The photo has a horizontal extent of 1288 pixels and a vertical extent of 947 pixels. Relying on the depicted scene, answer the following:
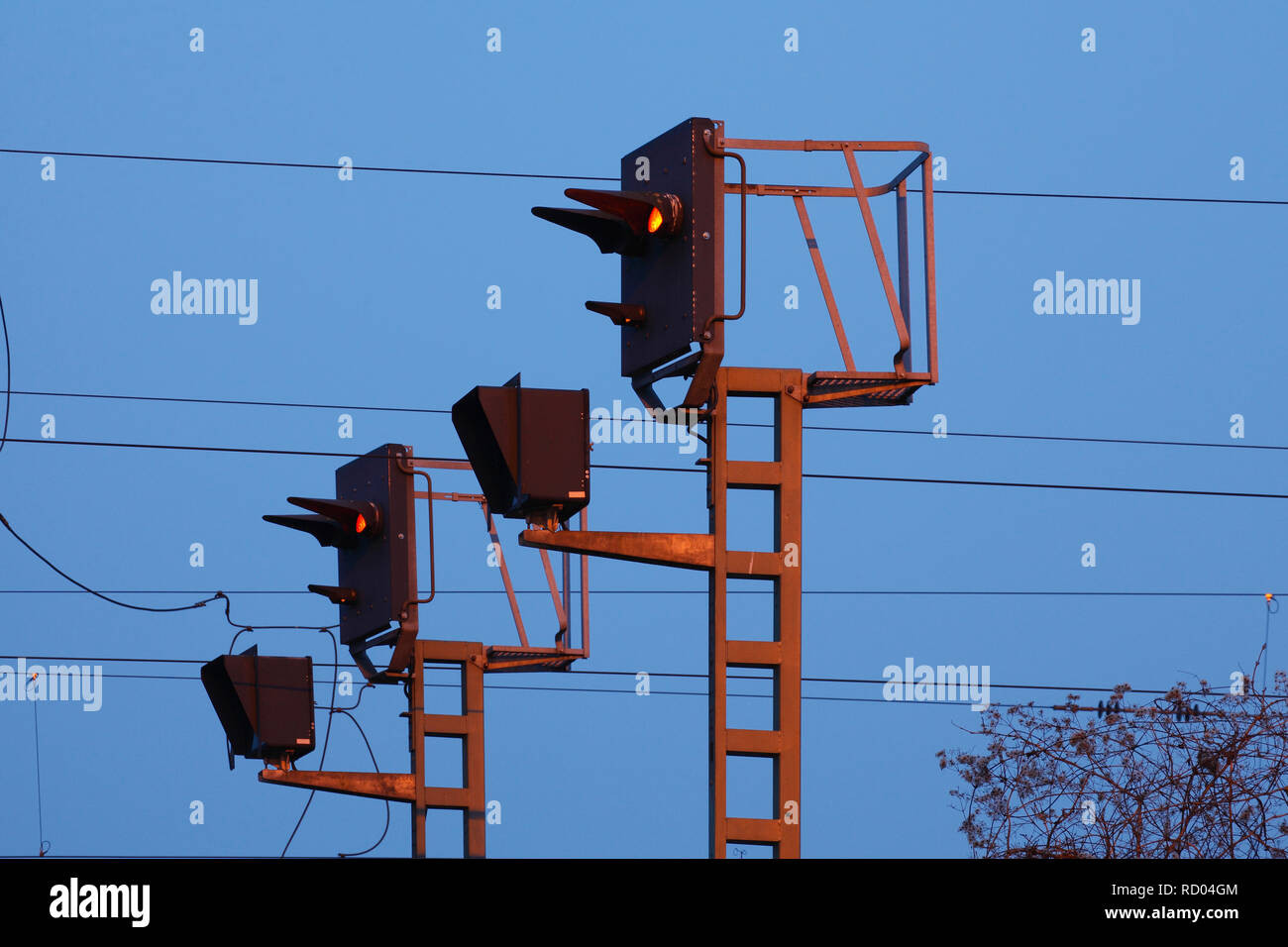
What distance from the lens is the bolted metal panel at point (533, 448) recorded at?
9.86m

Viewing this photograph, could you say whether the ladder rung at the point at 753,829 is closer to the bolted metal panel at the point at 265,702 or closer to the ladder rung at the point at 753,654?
the ladder rung at the point at 753,654

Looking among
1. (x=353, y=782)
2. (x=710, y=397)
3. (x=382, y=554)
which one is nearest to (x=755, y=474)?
(x=710, y=397)

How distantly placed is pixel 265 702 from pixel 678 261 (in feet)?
31.5

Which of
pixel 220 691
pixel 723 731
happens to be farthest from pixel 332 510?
pixel 723 731

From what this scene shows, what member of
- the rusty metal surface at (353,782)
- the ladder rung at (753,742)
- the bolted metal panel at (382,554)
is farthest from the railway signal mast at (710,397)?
the rusty metal surface at (353,782)

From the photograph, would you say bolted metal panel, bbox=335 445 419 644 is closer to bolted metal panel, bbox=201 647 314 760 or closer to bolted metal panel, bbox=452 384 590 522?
bolted metal panel, bbox=201 647 314 760

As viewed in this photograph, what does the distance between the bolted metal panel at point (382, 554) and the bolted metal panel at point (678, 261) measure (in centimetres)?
639

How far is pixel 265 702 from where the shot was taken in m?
18.0

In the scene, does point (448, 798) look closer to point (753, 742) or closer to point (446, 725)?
point (446, 725)

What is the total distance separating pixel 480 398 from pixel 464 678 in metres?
9.37

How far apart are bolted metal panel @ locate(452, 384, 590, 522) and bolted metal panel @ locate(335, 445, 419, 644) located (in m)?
6.00

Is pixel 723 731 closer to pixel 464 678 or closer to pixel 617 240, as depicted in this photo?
pixel 617 240
